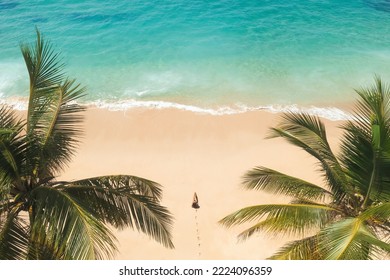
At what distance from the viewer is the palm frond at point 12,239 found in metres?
4.91

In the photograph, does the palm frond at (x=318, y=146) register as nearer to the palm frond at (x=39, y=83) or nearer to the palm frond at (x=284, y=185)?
the palm frond at (x=284, y=185)

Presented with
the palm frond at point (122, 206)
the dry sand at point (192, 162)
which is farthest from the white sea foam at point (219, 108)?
the palm frond at point (122, 206)

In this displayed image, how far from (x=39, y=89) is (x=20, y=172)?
1506 mm

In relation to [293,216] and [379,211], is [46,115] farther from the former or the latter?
[379,211]

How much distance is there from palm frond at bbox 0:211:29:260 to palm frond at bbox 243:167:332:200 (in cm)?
391

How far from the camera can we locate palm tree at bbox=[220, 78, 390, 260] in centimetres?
494

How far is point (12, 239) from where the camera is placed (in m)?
5.04

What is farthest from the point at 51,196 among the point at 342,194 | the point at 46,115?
the point at 342,194

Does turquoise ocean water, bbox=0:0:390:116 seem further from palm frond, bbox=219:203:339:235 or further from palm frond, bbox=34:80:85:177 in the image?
palm frond, bbox=219:203:339:235

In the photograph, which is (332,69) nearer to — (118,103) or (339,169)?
(118,103)

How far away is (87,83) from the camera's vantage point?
16.2 m

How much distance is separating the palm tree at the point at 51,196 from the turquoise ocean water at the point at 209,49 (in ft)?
26.6

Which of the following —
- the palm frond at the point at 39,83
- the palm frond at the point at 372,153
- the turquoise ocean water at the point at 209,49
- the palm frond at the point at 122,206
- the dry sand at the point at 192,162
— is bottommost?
the dry sand at the point at 192,162
